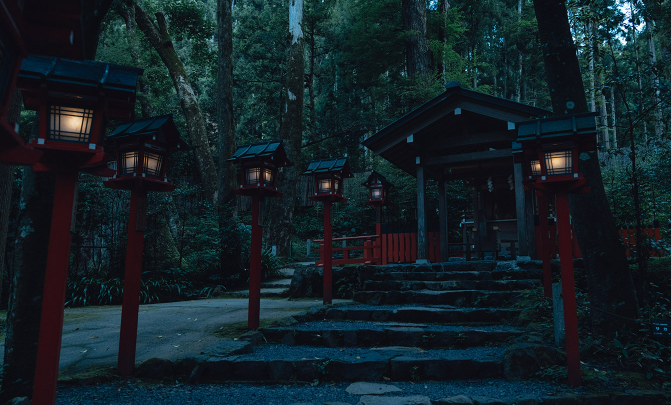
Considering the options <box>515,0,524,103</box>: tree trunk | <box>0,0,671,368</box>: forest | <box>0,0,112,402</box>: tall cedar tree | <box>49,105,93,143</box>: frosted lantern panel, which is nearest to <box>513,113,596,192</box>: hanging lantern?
<box>0,0,671,368</box>: forest

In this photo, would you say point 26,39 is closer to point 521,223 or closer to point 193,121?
point 521,223

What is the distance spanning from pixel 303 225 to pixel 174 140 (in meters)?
16.8

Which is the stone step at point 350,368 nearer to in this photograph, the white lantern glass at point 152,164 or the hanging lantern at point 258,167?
the white lantern glass at point 152,164

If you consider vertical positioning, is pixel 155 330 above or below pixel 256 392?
above

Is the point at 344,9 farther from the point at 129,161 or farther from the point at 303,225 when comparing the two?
the point at 129,161

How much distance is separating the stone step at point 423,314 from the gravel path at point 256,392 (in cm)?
198

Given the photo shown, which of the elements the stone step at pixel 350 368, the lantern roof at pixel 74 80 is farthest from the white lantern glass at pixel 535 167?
the lantern roof at pixel 74 80

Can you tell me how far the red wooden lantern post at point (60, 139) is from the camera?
2684mm

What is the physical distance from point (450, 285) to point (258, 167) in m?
4.45

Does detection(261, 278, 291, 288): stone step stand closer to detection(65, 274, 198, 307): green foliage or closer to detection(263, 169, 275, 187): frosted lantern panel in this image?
detection(65, 274, 198, 307): green foliage

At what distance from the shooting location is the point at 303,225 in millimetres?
21078

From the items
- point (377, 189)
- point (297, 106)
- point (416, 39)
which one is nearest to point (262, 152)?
point (377, 189)

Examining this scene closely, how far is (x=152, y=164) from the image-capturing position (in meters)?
4.19

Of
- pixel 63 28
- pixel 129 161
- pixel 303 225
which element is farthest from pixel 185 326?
pixel 303 225
